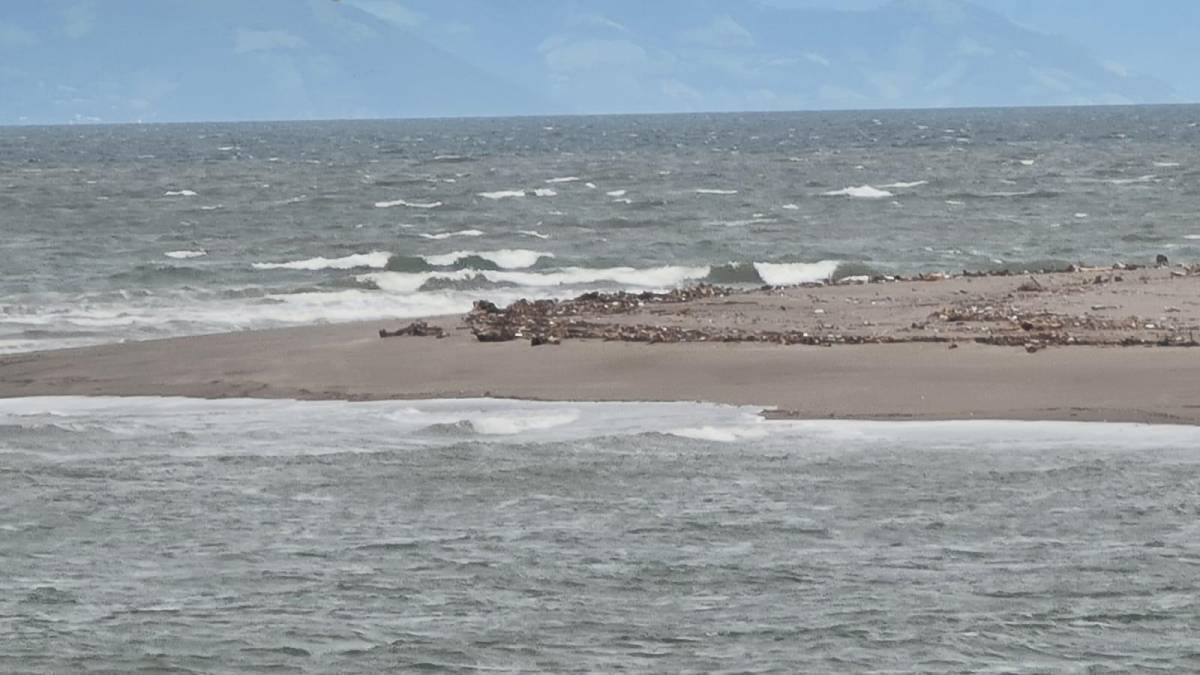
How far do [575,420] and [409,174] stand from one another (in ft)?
176

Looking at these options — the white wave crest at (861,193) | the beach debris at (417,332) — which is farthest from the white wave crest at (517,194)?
the beach debris at (417,332)

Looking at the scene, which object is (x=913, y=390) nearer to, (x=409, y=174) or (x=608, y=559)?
(x=608, y=559)

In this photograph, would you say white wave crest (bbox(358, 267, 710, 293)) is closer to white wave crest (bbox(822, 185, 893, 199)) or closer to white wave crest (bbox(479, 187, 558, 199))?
white wave crest (bbox(822, 185, 893, 199))

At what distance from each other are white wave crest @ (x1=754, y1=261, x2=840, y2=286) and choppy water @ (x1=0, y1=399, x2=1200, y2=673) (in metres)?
15.9

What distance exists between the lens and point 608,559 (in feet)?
38.1

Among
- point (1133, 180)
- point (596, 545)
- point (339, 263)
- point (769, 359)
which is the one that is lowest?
point (596, 545)

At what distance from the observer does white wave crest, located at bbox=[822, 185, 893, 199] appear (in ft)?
171

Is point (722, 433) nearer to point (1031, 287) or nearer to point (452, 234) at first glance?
point (1031, 287)

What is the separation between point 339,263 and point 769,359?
17958 mm

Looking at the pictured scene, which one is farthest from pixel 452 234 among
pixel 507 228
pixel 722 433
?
pixel 722 433

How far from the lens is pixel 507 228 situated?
140 ft

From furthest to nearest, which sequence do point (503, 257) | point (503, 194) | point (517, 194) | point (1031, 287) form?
point (503, 194) < point (517, 194) < point (503, 257) < point (1031, 287)

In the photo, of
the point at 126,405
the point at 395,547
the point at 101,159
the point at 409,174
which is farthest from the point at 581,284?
the point at 101,159

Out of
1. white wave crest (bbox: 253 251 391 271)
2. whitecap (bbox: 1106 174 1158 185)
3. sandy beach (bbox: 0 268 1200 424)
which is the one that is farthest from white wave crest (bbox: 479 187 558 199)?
sandy beach (bbox: 0 268 1200 424)
